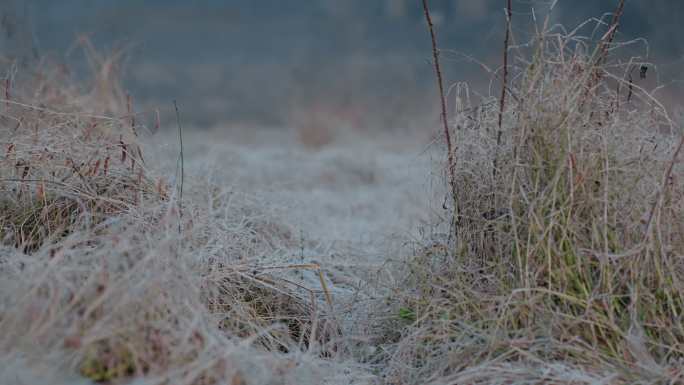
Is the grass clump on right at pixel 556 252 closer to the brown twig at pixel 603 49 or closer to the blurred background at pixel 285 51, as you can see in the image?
the brown twig at pixel 603 49

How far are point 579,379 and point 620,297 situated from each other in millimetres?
316

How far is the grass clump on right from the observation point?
180cm

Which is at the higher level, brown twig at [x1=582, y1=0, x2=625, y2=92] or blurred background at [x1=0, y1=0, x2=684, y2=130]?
blurred background at [x1=0, y1=0, x2=684, y2=130]

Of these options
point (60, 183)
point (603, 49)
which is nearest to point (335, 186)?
point (60, 183)

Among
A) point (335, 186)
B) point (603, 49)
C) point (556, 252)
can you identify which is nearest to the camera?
point (556, 252)

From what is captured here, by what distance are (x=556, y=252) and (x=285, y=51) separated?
2462 cm

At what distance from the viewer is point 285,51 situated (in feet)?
84.5

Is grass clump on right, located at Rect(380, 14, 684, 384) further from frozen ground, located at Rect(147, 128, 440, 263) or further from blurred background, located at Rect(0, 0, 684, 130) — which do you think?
blurred background, located at Rect(0, 0, 684, 130)

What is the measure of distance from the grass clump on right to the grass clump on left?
1.32ft

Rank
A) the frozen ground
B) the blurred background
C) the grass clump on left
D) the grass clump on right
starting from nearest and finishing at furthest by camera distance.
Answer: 1. the grass clump on left
2. the grass clump on right
3. the frozen ground
4. the blurred background

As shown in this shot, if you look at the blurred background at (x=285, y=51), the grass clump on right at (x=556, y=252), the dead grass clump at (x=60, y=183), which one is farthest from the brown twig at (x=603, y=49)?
the blurred background at (x=285, y=51)

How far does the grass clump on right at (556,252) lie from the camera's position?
1798 mm

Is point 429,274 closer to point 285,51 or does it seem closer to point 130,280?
point 130,280

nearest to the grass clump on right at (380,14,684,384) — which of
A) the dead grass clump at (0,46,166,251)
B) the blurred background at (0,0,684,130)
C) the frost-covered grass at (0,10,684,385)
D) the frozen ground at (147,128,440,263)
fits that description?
the frost-covered grass at (0,10,684,385)
